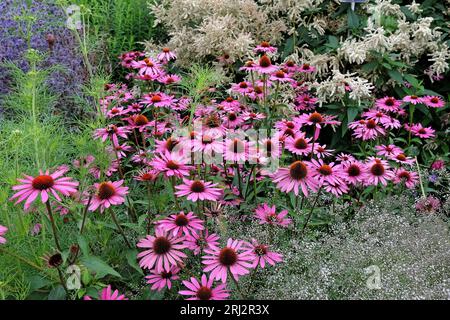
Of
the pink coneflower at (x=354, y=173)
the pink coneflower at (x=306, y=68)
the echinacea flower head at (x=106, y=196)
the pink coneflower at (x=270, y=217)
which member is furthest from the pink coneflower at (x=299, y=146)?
the pink coneflower at (x=306, y=68)

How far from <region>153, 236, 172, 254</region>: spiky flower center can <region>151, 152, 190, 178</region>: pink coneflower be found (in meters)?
0.24

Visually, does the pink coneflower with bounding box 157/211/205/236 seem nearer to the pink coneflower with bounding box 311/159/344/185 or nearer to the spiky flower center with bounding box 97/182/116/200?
the spiky flower center with bounding box 97/182/116/200

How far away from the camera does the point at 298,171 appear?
79.0 inches

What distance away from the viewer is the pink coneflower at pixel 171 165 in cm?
193

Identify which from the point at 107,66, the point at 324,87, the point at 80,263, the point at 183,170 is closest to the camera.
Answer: the point at 80,263

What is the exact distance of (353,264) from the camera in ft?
6.57

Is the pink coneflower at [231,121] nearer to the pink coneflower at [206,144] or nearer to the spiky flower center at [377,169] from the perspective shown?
the pink coneflower at [206,144]

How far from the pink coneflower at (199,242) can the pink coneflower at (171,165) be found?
23cm

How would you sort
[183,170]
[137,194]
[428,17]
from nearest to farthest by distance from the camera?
1. [183,170]
2. [137,194]
3. [428,17]

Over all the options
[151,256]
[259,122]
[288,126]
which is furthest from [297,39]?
[151,256]

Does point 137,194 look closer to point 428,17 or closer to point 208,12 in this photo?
point 208,12

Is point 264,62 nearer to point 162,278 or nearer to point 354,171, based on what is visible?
point 354,171

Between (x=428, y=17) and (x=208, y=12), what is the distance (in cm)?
164

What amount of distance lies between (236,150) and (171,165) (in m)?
0.32
